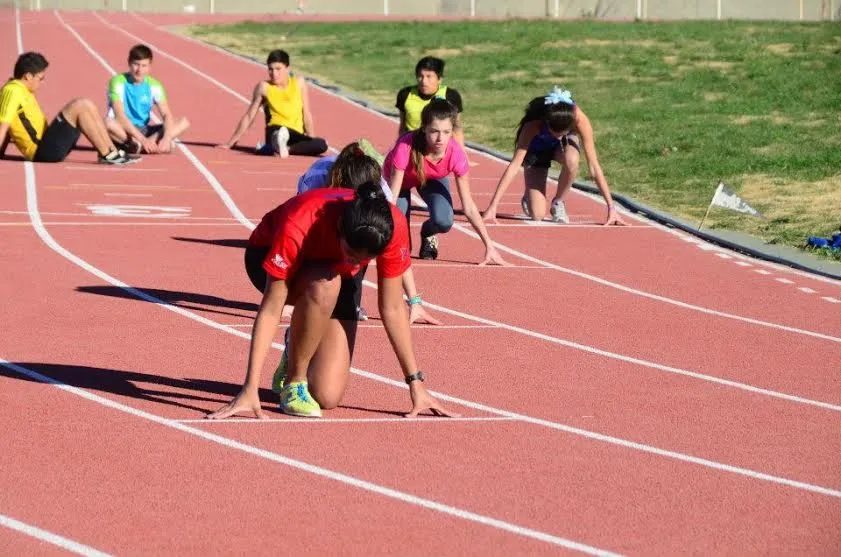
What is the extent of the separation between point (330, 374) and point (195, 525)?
2.03 meters

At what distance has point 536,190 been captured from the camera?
53.1ft

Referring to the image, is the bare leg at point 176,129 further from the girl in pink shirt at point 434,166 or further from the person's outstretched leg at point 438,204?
the girl in pink shirt at point 434,166

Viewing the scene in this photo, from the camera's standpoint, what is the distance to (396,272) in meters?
7.80

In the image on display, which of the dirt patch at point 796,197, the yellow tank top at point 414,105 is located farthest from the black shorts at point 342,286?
the dirt patch at point 796,197

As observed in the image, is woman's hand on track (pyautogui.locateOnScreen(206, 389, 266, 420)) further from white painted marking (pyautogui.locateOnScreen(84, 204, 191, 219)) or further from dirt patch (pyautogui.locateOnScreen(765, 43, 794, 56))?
dirt patch (pyautogui.locateOnScreen(765, 43, 794, 56))

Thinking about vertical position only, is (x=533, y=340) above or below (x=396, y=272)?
below

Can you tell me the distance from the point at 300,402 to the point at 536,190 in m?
8.18

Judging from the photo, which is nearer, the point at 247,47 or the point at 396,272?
the point at 396,272

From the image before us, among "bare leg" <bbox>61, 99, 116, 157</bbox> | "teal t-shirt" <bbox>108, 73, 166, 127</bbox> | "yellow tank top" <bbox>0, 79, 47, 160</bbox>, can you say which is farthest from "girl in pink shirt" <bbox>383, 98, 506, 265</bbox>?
"teal t-shirt" <bbox>108, 73, 166, 127</bbox>

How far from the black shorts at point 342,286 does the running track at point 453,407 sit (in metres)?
0.48

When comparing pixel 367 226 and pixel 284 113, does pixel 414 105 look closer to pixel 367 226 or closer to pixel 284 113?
pixel 284 113

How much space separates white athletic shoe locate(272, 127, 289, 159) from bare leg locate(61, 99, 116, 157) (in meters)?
2.30

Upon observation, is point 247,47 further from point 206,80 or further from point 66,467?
point 66,467

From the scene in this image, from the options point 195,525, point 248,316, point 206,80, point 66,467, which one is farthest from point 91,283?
point 206,80
